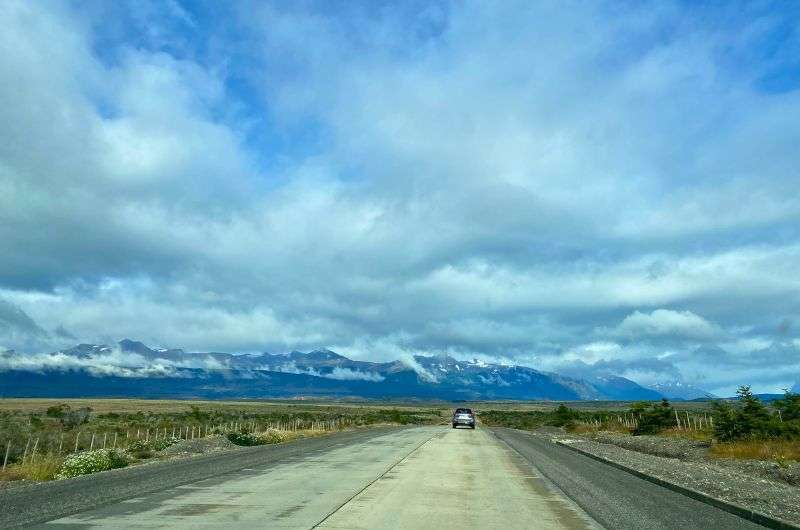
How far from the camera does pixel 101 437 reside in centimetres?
4306

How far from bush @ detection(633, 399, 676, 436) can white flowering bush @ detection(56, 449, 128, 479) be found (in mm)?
37462

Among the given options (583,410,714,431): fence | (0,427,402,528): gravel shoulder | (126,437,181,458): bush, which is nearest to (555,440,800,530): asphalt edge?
(0,427,402,528): gravel shoulder

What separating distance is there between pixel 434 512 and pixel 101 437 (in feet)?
121

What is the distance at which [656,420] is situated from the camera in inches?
1927

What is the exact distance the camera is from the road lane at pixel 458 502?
446 inches

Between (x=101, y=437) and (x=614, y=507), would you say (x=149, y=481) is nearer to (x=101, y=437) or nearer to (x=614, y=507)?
(x=614, y=507)

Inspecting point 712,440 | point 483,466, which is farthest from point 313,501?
point 712,440

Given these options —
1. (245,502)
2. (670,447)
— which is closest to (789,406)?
(670,447)

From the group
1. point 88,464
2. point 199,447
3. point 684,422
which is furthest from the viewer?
point 684,422

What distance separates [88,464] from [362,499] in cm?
1192

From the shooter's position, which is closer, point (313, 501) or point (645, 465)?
point (313, 501)

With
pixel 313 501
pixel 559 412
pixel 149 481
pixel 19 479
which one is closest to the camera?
pixel 313 501

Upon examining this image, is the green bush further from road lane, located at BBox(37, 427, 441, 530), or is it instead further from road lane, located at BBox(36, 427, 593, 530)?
road lane, located at BBox(37, 427, 441, 530)

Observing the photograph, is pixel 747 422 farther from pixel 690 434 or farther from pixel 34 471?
pixel 34 471
